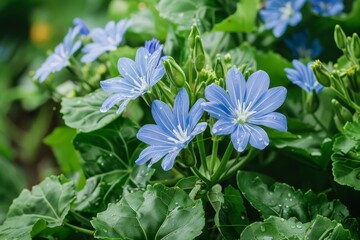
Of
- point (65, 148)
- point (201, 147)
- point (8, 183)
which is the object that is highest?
point (201, 147)

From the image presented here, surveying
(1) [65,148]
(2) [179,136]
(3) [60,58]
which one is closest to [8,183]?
(1) [65,148]

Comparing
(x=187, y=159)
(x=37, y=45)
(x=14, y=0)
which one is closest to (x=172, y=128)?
(x=187, y=159)

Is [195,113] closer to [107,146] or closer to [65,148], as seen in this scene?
[107,146]

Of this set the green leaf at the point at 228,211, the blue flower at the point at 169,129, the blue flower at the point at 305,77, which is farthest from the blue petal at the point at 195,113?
the blue flower at the point at 305,77

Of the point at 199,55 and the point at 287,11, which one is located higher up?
the point at 199,55

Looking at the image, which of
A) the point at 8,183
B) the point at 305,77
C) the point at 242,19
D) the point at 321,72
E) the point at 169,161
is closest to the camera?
the point at 169,161

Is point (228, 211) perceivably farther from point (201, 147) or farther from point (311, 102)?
point (311, 102)

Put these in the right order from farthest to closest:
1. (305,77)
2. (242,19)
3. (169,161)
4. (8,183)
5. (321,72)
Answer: (8,183)
(242,19)
(305,77)
(321,72)
(169,161)

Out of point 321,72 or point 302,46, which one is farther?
point 302,46
